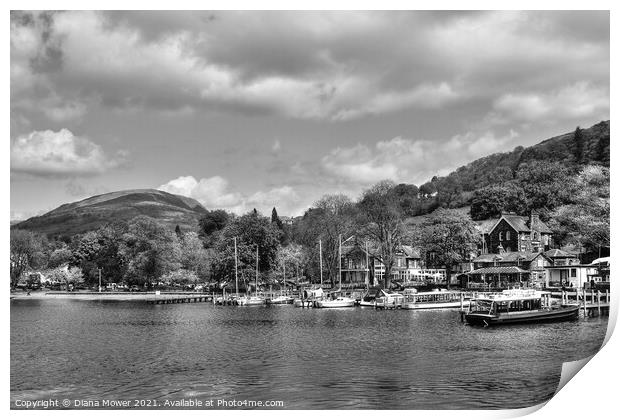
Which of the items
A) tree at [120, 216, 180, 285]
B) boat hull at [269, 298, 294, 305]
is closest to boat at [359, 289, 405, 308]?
boat hull at [269, 298, 294, 305]

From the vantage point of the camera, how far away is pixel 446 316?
111 feet

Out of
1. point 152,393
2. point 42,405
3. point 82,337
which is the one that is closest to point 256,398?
point 152,393

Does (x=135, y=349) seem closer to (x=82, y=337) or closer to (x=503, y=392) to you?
(x=82, y=337)

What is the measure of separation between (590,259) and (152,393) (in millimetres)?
37794

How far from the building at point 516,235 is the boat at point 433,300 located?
1747cm

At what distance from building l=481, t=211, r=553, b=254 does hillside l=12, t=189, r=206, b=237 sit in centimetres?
2659

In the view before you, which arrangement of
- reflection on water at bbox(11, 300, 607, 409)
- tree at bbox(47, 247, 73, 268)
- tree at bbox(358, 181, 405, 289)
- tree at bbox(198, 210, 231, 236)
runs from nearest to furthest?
1. reflection on water at bbox(11, 300, 607, 409)
2. tree at bbox(358, 181, 405, 289)
3. tree at bbox(47, 247, 73, 268)
4. tree at bbox(198, 210, 231, 236)

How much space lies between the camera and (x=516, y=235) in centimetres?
5716

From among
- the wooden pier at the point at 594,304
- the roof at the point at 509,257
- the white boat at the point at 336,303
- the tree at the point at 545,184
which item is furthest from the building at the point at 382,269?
the wooden pier at the point at 594,304

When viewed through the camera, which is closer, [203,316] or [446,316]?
[446,316]

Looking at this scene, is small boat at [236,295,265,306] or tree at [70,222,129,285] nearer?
small boat at [236,295,265,306]

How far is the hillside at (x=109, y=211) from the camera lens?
28.5m

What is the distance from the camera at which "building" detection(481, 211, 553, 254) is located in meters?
57.2

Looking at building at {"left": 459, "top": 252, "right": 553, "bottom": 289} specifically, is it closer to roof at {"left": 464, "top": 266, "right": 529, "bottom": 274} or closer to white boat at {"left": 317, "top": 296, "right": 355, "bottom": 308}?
roof at {"left": 464, "top": 266, "right": 529, "bottom": 274}
